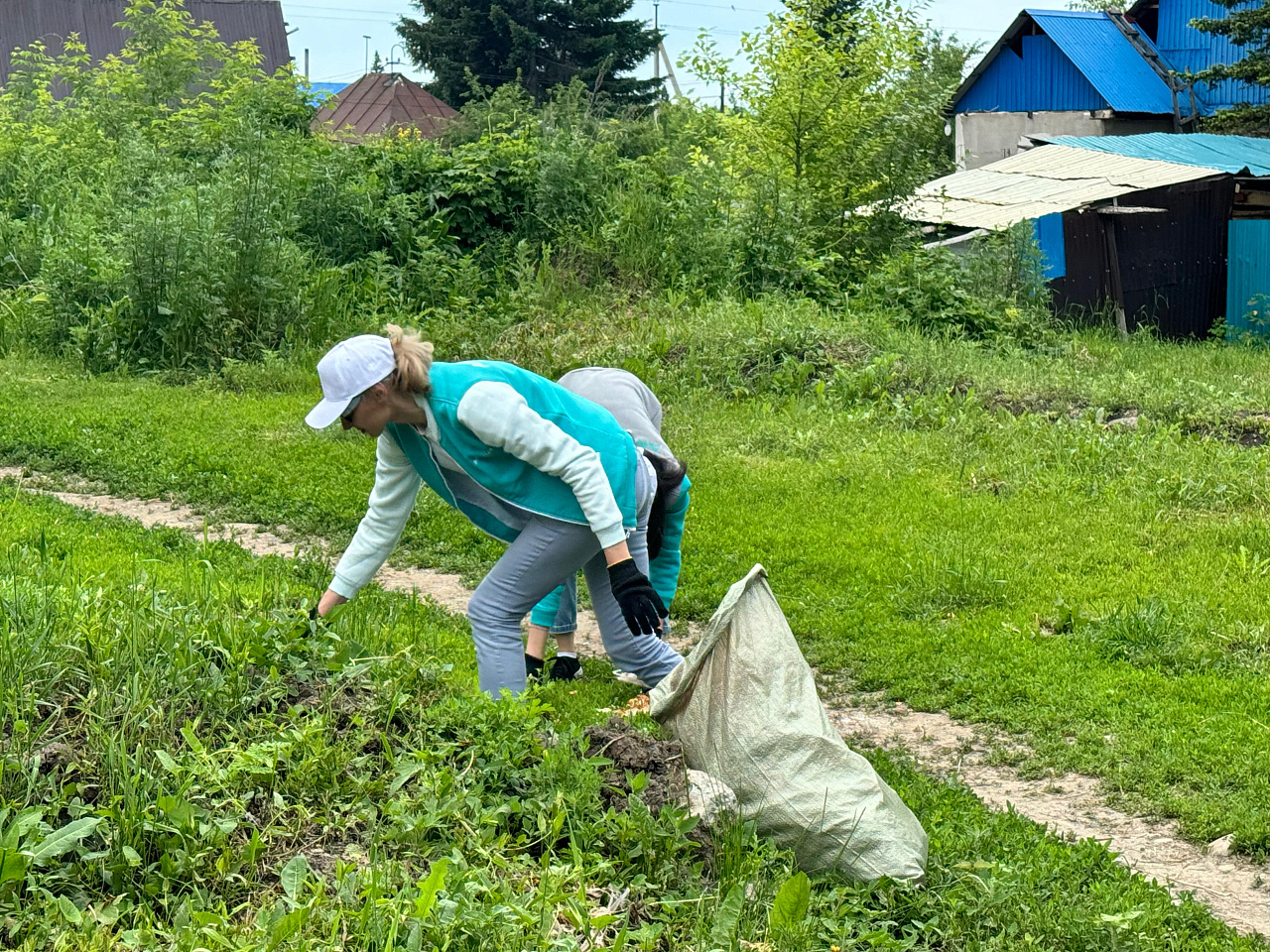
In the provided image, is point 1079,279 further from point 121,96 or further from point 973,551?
point 121,96

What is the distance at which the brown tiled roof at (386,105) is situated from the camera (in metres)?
39.9

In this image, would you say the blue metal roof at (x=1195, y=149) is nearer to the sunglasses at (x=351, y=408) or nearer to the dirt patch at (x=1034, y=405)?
the dirt patch at (x=1034, y=405)

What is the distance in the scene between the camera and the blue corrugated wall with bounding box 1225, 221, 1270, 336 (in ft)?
54.5

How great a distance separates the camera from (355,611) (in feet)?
14.5

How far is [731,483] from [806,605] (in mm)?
2196

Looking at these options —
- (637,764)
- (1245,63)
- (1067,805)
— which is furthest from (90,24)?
(1067,805)

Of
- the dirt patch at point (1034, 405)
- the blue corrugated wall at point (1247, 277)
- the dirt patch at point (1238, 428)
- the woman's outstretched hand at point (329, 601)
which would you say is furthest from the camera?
the blue corrugated wall at point (1247, 277)

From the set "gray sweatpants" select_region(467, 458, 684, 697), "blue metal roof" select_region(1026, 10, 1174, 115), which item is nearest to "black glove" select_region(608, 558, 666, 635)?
"gray sweatpants" select_region(467, 458, 684, 697)

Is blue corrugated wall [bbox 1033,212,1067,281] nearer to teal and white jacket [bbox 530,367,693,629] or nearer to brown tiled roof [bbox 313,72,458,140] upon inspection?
teal and white jacket [bbox 530,367,693,629]

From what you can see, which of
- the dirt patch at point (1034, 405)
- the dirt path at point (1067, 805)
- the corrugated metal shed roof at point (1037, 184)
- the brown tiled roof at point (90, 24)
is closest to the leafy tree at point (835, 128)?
the corrugated metal shed roof at point (1037, 184)

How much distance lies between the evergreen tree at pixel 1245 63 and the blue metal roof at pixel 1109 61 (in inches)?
51.6

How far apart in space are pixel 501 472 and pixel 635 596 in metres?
0.59

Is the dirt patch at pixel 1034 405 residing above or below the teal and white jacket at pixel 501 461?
below

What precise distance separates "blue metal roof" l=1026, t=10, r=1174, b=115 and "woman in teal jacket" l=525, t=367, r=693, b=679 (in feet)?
88.9
